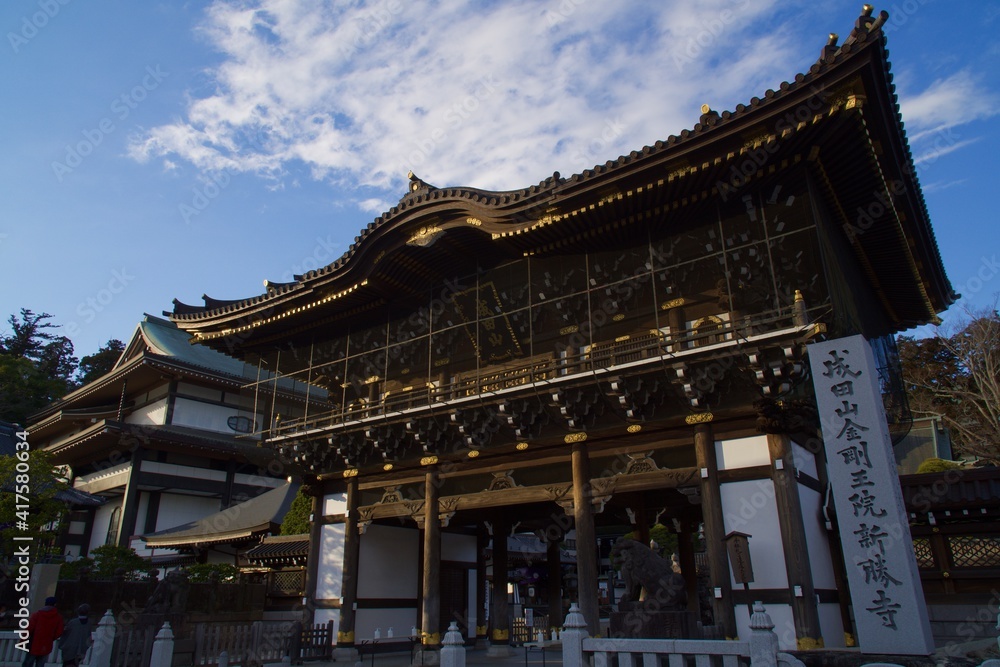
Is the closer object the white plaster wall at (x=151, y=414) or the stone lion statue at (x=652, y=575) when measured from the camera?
the stone lion statue at (x=652, y=575)

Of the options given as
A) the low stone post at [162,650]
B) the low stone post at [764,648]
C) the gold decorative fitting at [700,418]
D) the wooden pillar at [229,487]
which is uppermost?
the wooden pillar at [229,487]

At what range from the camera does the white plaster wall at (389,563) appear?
59.7ft

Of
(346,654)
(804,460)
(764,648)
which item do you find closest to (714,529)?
(804,460)

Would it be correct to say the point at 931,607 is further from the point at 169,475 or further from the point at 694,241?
the point at 169,475

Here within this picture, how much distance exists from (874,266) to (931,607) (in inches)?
310

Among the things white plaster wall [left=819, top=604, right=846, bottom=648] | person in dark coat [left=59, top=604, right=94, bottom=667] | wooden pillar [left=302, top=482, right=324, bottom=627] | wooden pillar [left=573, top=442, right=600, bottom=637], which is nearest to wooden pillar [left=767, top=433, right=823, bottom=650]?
white plaster wall [left=819, top=604, right=846, bottom=648]

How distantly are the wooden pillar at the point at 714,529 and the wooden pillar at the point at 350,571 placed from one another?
32.1 feet

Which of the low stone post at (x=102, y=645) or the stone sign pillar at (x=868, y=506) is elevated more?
the stone sign pillar at (x=868, y=506)

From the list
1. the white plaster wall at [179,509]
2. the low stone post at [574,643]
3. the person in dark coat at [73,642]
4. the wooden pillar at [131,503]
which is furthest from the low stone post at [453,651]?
the white plaster wall at [179,509]

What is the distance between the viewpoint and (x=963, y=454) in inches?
1145

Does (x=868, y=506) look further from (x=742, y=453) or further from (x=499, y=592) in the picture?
(x=499, y=592)

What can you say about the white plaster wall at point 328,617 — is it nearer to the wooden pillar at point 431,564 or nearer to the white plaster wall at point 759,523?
the wooden pillar at point 431,564

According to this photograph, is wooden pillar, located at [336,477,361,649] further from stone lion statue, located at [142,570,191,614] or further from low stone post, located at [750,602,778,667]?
low stone post, located at [750,602,778,667]

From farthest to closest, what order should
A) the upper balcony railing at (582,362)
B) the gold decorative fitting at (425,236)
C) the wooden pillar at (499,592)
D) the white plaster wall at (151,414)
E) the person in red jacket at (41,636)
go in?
1. the white plaster wall at (151,414)
2. the wooden pillar at (499,592)
3. the gold decorative fitting at (425,236)
4. the upper balcony railing at (582,362)
5. the person in red jacket at (41,636)
